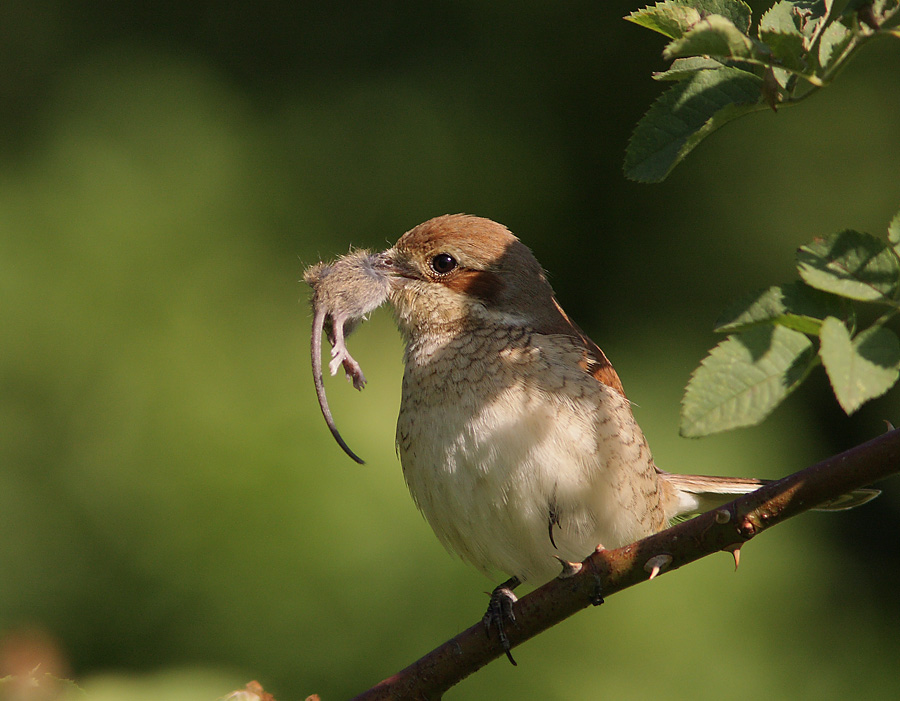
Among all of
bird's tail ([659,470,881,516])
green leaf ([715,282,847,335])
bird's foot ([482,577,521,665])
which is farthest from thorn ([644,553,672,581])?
bird's tail ([659,470,881,516])

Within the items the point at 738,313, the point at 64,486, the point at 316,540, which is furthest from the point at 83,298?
the point at 738,313

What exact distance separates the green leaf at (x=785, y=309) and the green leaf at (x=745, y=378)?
14mm

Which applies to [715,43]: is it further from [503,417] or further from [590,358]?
[590,358]

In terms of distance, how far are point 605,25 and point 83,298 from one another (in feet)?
9.38

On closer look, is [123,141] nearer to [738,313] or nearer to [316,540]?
[316,540]

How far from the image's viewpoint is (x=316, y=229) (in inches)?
184

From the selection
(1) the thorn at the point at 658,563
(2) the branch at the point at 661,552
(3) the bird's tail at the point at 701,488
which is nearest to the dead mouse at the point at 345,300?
(2) the branch at the point at 661,552

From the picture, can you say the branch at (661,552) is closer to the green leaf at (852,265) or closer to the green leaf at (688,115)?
the green leaf at (852,265)

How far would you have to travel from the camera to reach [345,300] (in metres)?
2.54

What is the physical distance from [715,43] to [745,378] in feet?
1.26

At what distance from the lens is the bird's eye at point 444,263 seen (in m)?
2.59

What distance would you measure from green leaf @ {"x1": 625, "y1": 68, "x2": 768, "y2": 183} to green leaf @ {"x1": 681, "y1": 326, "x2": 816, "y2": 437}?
0.29 m

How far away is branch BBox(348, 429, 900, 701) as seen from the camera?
1321 millimetres

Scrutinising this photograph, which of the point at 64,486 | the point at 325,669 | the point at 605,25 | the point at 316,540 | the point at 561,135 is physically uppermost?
the point at 605,25
